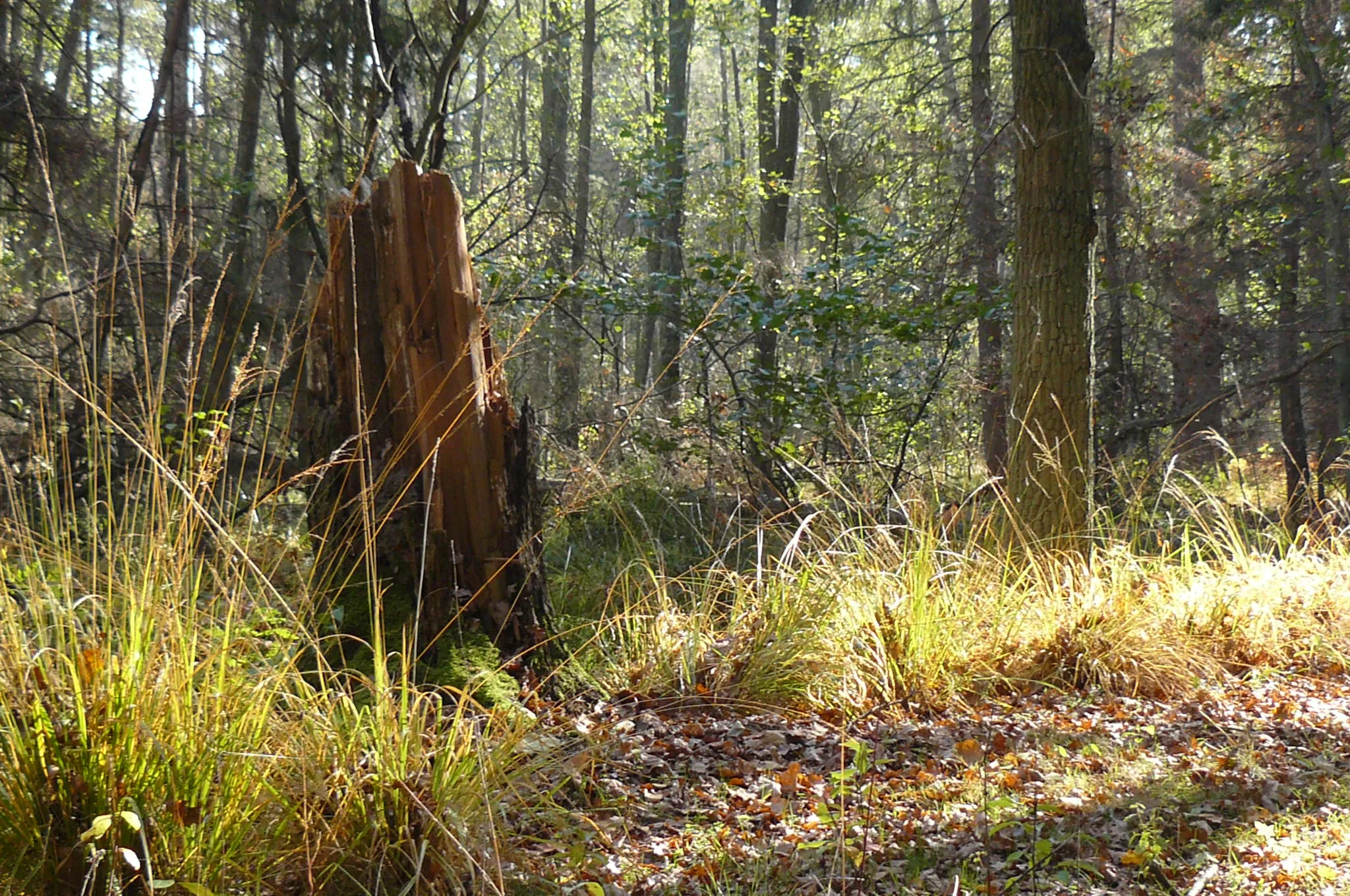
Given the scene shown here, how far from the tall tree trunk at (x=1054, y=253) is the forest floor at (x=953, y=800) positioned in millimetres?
1335

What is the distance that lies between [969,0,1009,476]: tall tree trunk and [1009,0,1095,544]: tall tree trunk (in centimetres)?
391

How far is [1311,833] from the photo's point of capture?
2.80 metres

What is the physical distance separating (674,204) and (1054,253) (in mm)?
4685

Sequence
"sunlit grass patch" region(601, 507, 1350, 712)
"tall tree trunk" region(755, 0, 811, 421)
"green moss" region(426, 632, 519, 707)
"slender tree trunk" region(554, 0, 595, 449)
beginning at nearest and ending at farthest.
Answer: "green moss" region(426, 632, 519, 707), "sunlit grass patch" region(601, 507, 1350, 712), "slender tree trunk" region(554, 0, 595, 449), "tall tree trunk" region(755, 0, 811, 421)

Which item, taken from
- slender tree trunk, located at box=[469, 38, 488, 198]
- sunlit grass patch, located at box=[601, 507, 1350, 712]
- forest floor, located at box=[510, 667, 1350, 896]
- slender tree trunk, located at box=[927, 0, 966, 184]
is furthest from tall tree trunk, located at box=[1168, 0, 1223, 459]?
slender tree trunk, located at box=[469, 38, 488, 198]

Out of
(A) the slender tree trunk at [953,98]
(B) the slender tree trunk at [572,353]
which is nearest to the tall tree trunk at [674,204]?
(B) the slender tree trunk at [572,353]

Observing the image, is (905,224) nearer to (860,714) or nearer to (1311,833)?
(860,714)

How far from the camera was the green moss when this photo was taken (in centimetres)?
318

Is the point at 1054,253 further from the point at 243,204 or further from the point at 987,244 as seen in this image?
the point at 243,204

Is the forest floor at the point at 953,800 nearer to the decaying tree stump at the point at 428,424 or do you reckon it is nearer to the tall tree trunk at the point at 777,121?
the decaying tree stump at the point at 428,424

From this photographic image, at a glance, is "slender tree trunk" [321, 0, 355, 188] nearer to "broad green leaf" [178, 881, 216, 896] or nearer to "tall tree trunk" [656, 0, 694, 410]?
"tall tree trunk" [656, 0, 694, 410]

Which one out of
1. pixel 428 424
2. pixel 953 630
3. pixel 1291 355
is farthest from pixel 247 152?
pixel 1291 355

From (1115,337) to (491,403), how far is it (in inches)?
330

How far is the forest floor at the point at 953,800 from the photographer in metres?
2.51
